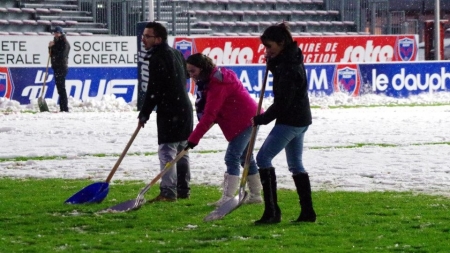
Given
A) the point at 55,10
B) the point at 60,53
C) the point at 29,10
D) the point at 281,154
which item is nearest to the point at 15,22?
the point at 29,10

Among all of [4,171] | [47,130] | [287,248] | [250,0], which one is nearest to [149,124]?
[47,130]

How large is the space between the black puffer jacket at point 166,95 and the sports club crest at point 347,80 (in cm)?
1769

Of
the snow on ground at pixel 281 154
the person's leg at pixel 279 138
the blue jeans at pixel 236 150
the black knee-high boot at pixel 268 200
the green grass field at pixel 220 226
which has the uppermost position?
the person's leg at pixel 279 138

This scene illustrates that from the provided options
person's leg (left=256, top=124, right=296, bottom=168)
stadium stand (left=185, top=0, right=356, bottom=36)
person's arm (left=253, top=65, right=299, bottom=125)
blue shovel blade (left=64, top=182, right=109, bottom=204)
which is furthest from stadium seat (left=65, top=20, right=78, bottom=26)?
person's arm (left=253, top=65, right=299, bottom=125)

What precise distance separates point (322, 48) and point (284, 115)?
77.3 ft

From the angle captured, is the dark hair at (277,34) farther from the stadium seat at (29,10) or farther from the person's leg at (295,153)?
the stadium seat at (29,10)

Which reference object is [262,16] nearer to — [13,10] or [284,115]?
[13,10]

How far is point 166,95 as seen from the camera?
32.7 feet

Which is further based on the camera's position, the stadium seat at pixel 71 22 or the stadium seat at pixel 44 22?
the stadium seat at pixel 71 22

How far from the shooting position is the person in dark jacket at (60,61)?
928 inches

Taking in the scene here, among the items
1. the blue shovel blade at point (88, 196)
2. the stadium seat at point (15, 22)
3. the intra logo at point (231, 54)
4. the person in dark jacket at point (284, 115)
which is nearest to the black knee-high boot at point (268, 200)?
the person in dark jacket at point (284, 115)

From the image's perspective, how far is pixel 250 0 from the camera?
120ft

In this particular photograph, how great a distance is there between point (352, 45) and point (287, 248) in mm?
25571

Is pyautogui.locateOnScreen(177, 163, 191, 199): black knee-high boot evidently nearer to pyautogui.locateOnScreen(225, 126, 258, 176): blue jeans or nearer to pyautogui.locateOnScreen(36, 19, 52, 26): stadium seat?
pyautogui.locateOnScreen(225, 126, 258, 176): blue jeans
